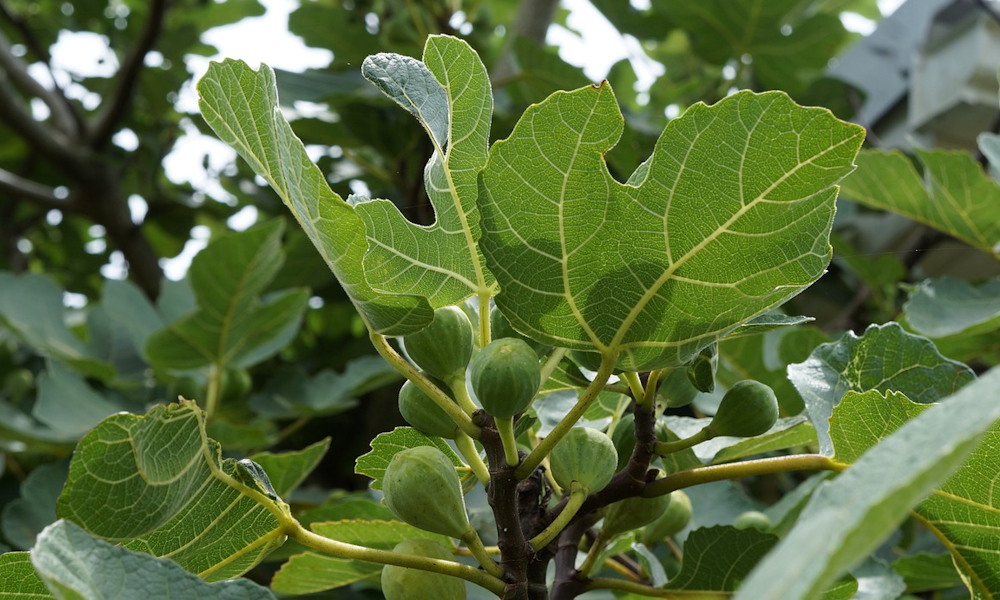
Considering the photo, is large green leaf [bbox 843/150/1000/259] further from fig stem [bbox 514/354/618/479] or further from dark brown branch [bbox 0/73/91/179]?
dark brown branch [bbox 0/73/91/179]

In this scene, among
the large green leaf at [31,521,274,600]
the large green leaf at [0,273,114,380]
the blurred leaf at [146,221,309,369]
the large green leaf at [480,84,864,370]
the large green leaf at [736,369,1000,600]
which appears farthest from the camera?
the large green leaf at [0,273,114,380]

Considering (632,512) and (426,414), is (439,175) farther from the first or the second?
(632,512)

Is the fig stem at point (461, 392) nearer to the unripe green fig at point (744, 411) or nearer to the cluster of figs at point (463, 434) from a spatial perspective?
the cluster of figs at point (463, 434)

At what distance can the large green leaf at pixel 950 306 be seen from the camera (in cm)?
123

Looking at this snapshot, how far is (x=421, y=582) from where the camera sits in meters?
0.59

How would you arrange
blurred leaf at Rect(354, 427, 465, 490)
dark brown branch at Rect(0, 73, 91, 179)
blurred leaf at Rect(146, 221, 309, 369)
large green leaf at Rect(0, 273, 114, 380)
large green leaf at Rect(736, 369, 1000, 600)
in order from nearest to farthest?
large green leaf at Rect(736, 369, 1000, 600)
blurred leaf at Rect(354, 427, 465, 490)
blurred leaf at Rect(146, 221, 309, 369)
large green leaf at Rect(0, 273, 114, 380)
dark brown branch at Rect(0, 73, 91, 179)

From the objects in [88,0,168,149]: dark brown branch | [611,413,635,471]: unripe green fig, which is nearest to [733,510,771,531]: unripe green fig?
[611,413,635,471]: unripe green fig

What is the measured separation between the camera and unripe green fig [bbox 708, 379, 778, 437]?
0.65 meters

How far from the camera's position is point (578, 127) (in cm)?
54

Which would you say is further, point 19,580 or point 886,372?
point 886,372

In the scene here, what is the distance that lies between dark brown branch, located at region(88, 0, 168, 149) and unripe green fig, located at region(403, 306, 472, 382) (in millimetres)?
1849

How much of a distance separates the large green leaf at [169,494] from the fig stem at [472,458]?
A: 0.39 feet

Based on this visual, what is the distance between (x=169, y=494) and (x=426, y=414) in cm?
16

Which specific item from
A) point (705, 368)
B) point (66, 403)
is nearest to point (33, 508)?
point (66, 403)
